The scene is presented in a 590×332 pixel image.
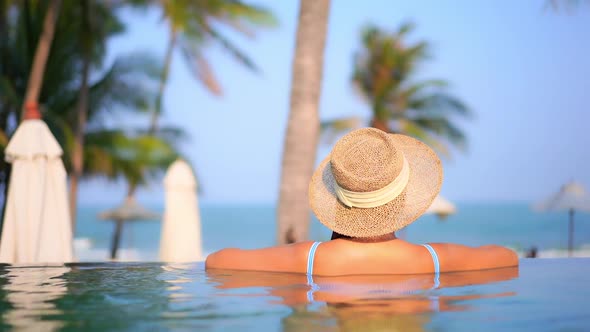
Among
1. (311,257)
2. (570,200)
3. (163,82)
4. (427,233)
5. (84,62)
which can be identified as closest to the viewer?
(311,257)

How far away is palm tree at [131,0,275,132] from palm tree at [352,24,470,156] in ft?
18.1

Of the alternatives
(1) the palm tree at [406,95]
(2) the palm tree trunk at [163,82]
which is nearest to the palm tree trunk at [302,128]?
(2) the palm tree trunk at [163,82]

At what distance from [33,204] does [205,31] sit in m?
14.9

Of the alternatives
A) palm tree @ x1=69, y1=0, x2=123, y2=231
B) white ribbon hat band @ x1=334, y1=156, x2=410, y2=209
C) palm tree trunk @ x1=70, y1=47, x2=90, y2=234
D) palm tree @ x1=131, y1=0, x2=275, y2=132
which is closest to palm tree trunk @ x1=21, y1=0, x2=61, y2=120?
palm tree @ x1=69, y1=0, x2=123, y2=231

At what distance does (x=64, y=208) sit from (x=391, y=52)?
19.3 m

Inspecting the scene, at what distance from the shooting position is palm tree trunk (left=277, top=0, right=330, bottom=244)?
27.8 ft

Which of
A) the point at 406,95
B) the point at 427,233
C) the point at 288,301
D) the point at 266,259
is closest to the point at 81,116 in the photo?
the point at 406,95

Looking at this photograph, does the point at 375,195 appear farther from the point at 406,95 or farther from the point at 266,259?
the point at 406,95

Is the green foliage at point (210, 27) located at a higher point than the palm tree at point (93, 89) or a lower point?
higher

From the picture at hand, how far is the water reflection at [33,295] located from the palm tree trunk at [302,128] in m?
4.56

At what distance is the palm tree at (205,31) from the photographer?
20.3m

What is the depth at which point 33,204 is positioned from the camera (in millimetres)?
7531

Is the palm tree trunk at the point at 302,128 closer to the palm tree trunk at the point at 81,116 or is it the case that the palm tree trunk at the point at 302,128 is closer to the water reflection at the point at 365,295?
the water reflection at the point at 365,295

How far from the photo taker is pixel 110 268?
3939 mm
